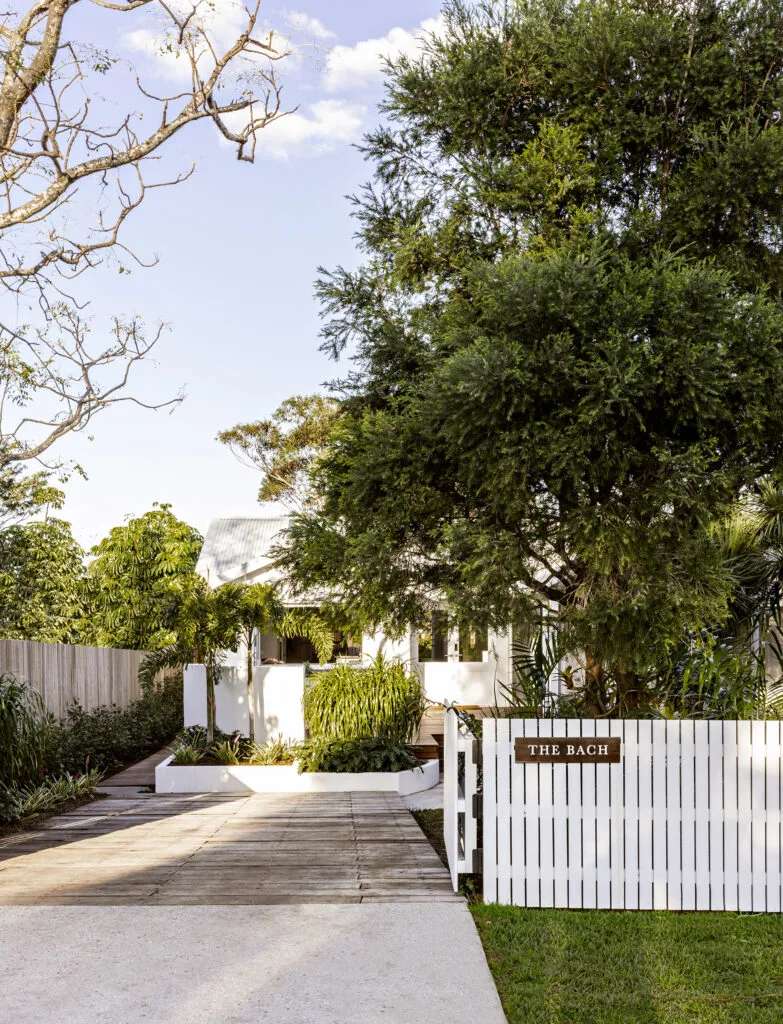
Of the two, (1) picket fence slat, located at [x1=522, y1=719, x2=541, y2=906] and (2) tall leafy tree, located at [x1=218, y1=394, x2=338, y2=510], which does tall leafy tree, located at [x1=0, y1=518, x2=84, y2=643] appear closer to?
(2) tall leafy tree, located at [x1=218, y1=394, x2=338, y2=510]

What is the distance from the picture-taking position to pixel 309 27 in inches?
423

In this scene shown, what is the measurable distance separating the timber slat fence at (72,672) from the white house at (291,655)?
1.76 meters

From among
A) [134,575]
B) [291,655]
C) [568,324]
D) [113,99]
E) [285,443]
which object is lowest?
[291,655]

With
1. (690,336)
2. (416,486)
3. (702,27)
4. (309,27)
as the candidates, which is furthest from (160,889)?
(309,27)

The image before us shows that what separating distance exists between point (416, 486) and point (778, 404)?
273 cm

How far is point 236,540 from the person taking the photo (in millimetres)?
24688

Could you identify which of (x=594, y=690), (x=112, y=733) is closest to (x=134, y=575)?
(x=112, y=733)

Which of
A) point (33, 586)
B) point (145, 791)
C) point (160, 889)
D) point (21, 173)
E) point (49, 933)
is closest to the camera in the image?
point (49, 933)

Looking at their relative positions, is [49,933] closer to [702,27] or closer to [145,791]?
[145,791]

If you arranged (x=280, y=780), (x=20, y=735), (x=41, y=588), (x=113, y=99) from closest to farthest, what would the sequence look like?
1. (x=20, y=735)
2. (x=113, y=99)
3. (x=280, y=780)
4. (x=41, y=588)

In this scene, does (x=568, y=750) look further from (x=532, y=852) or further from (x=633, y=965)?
(x=633, y=965)

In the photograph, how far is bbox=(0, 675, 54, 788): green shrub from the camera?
32.3 feet

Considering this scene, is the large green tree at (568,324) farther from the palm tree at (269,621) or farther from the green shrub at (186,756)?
the palm tree at (269,621)

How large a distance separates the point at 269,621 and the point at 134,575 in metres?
15.2
